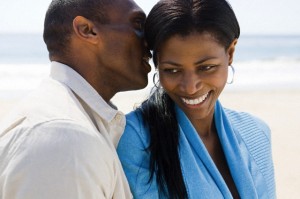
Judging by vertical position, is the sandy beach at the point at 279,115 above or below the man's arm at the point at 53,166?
below

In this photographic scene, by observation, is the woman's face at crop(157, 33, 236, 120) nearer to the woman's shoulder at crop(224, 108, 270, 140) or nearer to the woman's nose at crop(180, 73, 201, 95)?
the woman's nose at crop(180, 73, 201, 95)

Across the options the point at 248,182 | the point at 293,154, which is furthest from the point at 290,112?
the point at 248,182

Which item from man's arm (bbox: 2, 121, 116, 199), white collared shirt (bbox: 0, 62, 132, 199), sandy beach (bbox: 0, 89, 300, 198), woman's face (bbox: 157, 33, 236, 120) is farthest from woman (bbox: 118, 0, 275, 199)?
sandy beach (bbox: 0, 89, 300, 198)

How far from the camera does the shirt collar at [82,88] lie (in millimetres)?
2016

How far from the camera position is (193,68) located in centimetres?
230

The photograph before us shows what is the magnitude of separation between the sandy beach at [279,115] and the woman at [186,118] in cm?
356

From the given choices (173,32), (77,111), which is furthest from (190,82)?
(77,111)

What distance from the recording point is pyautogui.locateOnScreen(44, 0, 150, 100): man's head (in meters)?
2.12

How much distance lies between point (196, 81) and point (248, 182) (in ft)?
1.70

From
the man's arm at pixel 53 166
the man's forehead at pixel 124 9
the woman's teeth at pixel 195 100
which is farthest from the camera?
the woman's teeth at pixel 195 100

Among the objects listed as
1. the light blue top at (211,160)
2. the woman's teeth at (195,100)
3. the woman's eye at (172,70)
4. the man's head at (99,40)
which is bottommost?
the light blue top at (211,160)

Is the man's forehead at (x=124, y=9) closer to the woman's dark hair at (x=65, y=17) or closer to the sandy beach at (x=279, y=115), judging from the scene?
the woman's dark hair at (x=65, y=17)

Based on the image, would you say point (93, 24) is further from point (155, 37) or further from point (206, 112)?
point (206, 112)

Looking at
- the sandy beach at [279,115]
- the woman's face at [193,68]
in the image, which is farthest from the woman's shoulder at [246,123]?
the sandy beach at [279,115]
